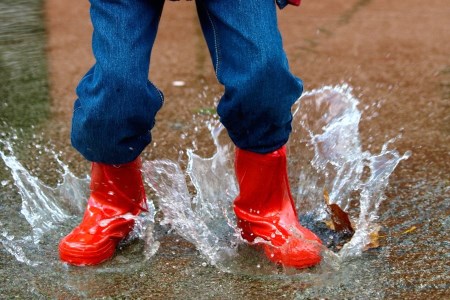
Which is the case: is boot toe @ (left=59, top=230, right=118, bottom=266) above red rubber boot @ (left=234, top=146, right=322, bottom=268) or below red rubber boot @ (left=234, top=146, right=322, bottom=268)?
below

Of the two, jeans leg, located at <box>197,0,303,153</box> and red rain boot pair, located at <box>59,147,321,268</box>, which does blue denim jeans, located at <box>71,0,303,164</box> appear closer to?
jeans leg, located at <box>197,0,303,153</box>

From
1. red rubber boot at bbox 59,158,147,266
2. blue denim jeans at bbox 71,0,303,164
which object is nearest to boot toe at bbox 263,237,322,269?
blue denim jeans at bbox 71,0,303,164

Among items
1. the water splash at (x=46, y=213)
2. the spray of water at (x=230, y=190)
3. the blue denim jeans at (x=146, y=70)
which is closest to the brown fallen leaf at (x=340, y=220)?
the spray of water at (x=230, y=190)

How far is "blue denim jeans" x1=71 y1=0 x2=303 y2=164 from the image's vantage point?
186cm

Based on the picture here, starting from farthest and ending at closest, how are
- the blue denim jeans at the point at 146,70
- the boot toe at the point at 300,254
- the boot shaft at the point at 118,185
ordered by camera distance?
the boot shaft at the point at 118,185 → the boot toe at the point at 300,254 → the blue denim jeans at the point at 146,70

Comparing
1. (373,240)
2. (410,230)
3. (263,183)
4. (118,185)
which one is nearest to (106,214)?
(118,185)

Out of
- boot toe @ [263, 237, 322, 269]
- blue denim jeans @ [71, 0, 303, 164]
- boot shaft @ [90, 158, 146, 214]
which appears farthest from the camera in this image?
boot shaft @ [90, 158, 146, 214]

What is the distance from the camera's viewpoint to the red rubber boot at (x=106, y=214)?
6.72 ft

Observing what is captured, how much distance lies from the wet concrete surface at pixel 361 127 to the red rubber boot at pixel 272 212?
85 millimetres

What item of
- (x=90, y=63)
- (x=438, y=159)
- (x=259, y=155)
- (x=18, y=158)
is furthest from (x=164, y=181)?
(x=90, y=63)

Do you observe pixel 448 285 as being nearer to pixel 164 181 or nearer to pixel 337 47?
pixel 164 181

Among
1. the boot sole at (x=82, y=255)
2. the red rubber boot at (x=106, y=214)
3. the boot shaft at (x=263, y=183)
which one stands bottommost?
the boot sole at (x=82, y=255)

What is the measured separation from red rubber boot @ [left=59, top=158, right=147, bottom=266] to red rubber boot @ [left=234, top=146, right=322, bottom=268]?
0.89 feet

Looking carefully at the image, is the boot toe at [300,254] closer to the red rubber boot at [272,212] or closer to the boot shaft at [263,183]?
the red rubber boot at [272,212]
